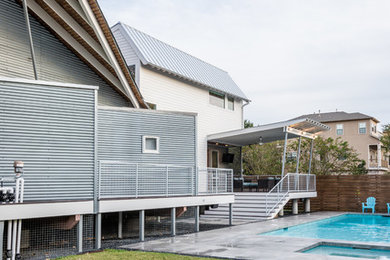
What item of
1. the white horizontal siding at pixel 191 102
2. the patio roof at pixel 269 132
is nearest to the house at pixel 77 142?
the white horizontal siding at pixel 191 102

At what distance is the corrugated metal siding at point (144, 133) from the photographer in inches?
464

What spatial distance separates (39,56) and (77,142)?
4.04 metres

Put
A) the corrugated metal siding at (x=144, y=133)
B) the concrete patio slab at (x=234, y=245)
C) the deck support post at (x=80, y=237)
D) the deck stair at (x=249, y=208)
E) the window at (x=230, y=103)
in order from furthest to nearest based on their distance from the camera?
the window at (x=230, y=103)
the deck stair at (x=249, y=208)
the corrugated metal siding at (x=144, y=133)
the deck support post at (x=80, y=237)
the concrete patio slab at (x=234, y=245)

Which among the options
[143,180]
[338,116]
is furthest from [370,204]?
[338,116]

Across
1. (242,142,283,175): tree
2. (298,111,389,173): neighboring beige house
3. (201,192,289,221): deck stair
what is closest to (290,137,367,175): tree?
(242,142,283,175): tree

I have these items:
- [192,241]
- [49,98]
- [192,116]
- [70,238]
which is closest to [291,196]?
[192,116]

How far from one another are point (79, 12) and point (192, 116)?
183 inches

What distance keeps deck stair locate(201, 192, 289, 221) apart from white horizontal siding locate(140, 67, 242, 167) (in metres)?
2.61

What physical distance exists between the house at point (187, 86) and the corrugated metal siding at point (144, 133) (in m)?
4.55

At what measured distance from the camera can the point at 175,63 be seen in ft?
65.2

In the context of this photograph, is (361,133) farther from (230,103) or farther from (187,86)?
(187,86)

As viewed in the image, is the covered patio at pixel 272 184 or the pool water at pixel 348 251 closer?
the pool water at pixel 348 251

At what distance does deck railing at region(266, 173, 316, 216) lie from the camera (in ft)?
59.3

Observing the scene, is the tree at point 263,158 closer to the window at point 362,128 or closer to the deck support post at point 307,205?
the deck support post at point 307,205
